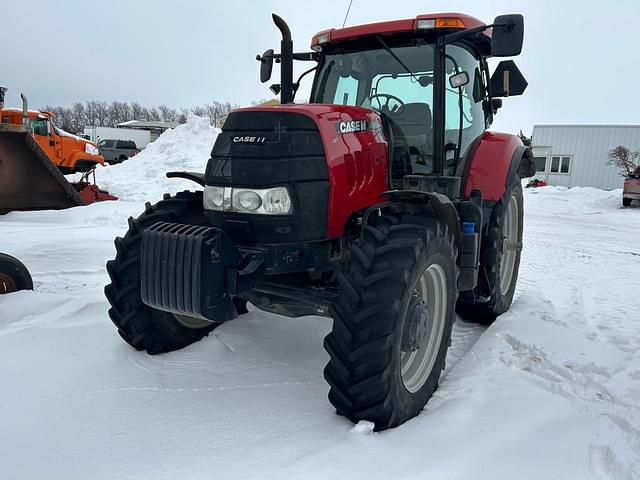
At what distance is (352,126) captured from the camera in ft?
9.52

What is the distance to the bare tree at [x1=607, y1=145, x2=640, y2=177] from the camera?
21844 mm

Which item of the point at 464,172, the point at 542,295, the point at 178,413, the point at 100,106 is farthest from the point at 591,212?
the point at 100,106

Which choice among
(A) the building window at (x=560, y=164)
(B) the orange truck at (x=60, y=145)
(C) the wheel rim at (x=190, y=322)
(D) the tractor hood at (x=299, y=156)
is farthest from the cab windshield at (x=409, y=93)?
(A) the building window at (x=560, y=164)

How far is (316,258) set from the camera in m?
2.83

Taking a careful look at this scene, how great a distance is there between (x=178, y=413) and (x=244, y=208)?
1.12 meters

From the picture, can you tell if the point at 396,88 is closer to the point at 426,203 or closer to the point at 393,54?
the point at 393,54

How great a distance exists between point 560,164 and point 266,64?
84.3 ft

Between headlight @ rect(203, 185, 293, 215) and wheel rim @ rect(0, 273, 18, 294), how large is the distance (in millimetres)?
2650

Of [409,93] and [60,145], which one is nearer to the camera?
[409,93]

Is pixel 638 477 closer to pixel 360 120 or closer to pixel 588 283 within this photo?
pixel 360 120

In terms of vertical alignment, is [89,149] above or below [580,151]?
above

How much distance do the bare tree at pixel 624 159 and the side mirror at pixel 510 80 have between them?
2117cm

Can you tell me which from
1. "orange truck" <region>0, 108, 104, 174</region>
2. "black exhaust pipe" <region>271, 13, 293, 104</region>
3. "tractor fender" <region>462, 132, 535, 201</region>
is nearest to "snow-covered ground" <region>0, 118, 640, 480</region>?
"tractor fender" <region>462, 132, 535, 201</region>

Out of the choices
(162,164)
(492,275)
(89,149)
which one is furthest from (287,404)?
(162,164)
